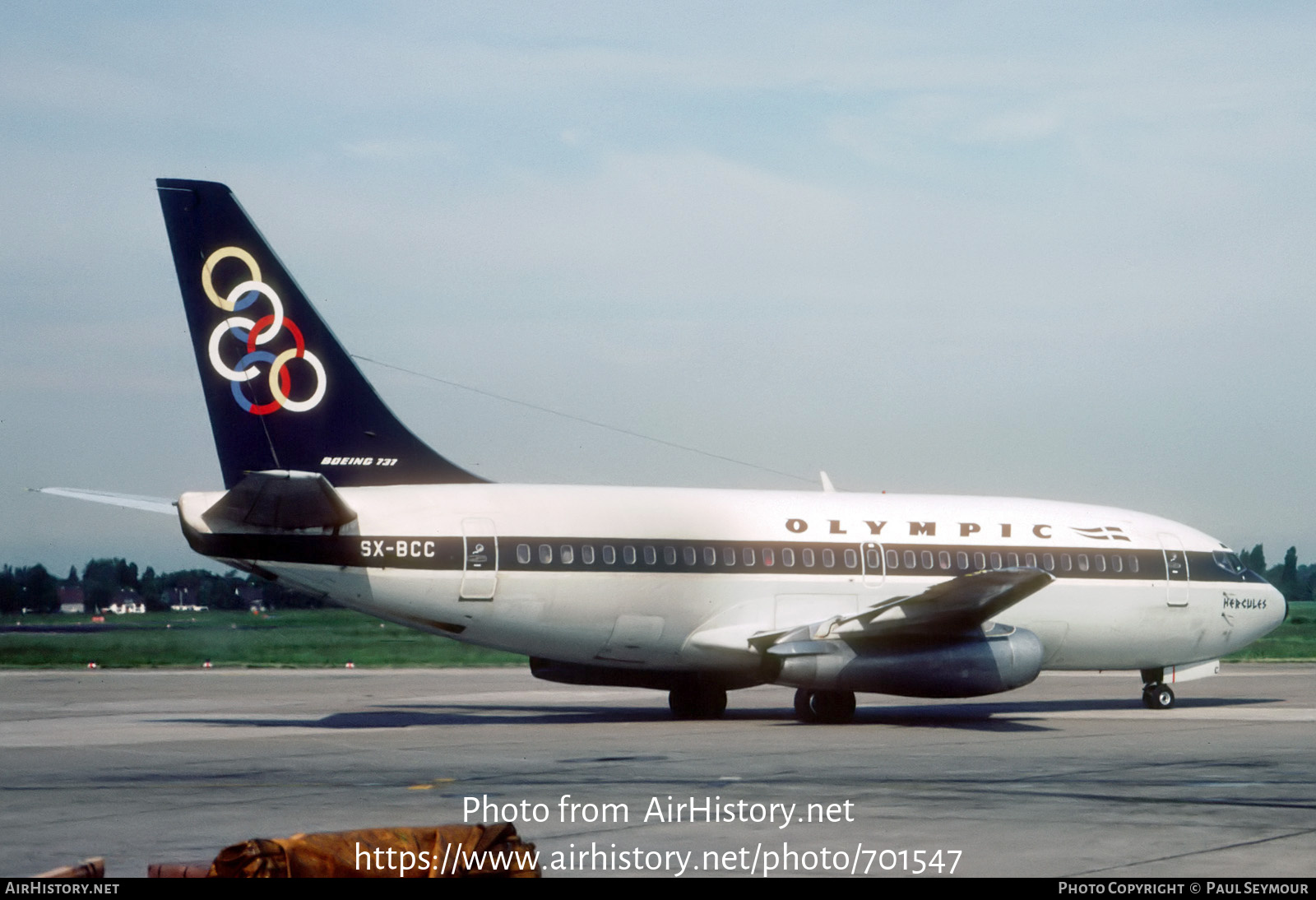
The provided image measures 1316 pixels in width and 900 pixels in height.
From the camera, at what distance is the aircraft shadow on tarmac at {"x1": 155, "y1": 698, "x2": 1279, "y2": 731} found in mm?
24391

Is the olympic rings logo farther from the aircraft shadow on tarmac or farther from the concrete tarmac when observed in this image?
the aircraft shadow on tarmac

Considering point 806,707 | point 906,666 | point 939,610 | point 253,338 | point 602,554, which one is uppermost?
point 253,338

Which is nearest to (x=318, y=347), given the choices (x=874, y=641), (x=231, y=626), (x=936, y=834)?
(x=874, y=641)

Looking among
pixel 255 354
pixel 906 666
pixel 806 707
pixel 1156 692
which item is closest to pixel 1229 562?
pixel 1156 692

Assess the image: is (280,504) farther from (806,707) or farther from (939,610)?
(939,610)

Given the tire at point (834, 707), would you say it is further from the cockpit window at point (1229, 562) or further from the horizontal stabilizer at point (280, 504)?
the cockpit window at point (1229, 562)

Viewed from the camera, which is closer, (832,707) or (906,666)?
(906,666)

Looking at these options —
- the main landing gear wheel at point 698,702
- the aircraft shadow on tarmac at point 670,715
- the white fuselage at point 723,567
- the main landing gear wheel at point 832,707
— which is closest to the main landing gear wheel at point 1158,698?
the aircraft shadow on tarmac at point 670,715

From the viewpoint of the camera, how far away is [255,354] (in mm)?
22156

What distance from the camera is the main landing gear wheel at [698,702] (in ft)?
85.0

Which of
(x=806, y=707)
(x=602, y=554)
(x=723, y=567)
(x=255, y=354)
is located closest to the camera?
(x=255, y=354)

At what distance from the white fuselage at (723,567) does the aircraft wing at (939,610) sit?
1058mm

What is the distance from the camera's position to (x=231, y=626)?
55562 millimetres

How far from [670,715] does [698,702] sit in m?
1.24
